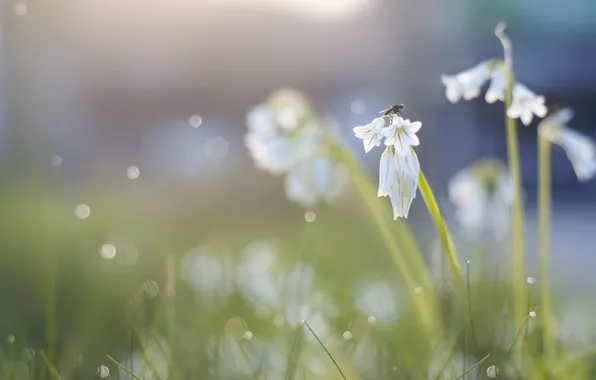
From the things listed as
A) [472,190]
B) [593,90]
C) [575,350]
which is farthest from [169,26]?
[575,350]

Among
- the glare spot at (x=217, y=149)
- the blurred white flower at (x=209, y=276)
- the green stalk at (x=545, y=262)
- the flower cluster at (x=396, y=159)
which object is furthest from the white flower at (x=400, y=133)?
the glare spot at (x=217, y=149)

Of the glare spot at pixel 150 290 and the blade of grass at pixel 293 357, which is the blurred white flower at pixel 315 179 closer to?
the glare spot at pixel 150 290

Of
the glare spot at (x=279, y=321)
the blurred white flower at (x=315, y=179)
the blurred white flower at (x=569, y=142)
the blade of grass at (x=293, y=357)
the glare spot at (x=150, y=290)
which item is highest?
the blurred white flower at (x=569, y=142)

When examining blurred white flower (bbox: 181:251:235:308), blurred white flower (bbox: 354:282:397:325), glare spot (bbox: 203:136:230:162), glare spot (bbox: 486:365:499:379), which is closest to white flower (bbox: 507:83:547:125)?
glare spot (bbox: 486:365:499:379)

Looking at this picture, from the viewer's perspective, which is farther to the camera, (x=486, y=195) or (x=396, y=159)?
(x=486, y=195)

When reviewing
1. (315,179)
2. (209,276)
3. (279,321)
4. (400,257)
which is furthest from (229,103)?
(400,257)

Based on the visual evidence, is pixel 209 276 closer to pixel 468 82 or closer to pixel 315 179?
Answer: pixel 315 179

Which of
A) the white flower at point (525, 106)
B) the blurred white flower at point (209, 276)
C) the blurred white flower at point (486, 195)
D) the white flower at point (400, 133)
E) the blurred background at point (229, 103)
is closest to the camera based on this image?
the white flower at point (400, 133)
